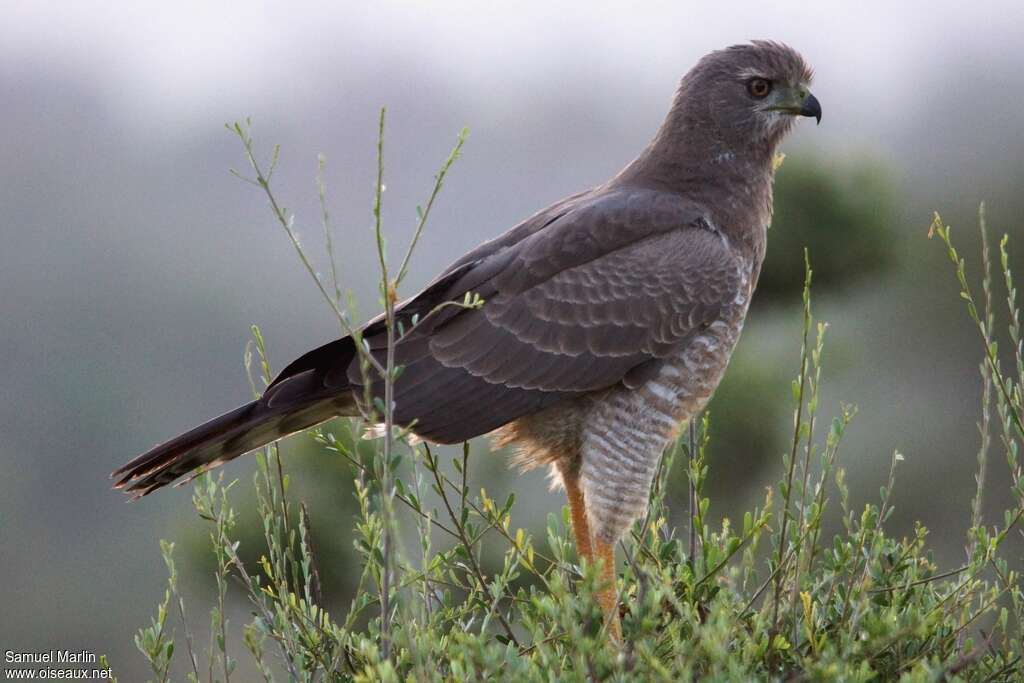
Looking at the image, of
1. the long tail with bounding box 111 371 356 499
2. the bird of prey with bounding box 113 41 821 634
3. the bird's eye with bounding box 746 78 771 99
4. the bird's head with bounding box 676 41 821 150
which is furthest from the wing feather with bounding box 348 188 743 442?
A: the bird's eye with bounding box 746 78 771 99

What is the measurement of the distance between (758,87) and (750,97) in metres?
0.05

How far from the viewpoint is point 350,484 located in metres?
7.27

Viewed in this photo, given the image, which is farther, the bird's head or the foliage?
the bird's head

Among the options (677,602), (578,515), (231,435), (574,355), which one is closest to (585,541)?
(578,515)

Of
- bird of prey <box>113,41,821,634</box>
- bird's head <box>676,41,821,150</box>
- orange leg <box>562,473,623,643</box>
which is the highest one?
bird's head <box>676,41,821,150</box>

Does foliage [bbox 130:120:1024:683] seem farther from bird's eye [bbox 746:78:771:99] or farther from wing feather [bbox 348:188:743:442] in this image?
bird's eye [bbox 746:78:771:99]

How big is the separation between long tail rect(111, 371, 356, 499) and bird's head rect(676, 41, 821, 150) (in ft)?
5.84

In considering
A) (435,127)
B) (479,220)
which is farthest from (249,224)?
(479,220)

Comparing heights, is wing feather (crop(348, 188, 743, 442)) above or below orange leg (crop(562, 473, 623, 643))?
above

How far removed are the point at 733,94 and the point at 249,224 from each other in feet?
106

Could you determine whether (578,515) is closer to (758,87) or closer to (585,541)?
(585,541)

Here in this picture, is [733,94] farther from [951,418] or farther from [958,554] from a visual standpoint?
Answer: [951,418]

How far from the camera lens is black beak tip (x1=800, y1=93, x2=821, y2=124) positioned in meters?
4.85

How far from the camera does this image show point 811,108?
4844 mm
